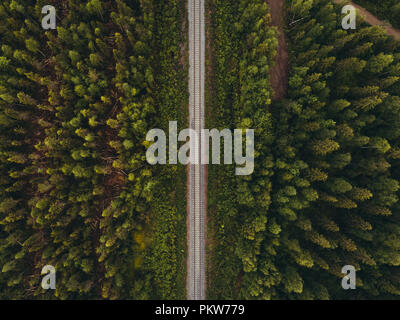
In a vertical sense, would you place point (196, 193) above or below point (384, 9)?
below

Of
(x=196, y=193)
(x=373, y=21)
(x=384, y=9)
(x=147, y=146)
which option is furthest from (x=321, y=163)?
(x=384, y=9)

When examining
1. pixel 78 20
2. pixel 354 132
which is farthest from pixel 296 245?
pixel 78 20

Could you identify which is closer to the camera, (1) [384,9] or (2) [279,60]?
(2) [279,60]

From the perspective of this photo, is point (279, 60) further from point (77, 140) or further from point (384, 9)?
point (77, 140)

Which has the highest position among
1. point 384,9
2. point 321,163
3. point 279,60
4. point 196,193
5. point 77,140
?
point 384,9

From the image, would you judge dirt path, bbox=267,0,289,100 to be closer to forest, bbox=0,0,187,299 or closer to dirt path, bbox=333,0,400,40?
dirt path, bbox=333,0,400,40

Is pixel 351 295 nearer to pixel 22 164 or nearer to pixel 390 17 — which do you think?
pixel 390 17
